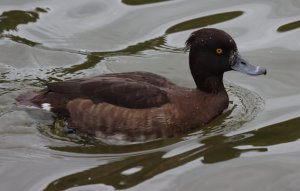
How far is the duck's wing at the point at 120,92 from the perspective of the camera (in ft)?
22.0

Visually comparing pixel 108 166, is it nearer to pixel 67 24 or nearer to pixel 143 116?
pixel 143 116

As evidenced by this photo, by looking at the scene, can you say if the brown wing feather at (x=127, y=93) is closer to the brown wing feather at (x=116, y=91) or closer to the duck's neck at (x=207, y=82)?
the brown wing feather at (x=116, y=91)

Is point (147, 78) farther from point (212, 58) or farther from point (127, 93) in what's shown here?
point (212, 58)

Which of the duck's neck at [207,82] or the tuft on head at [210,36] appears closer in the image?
the tuft on head at [210,36]

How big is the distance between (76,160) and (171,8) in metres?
4.01

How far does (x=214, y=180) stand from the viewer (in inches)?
232

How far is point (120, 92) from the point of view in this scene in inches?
265

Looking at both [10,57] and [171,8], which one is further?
[171,8]

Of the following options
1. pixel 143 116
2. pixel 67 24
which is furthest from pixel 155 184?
pixel 67 24

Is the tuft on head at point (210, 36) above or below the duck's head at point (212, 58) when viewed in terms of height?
above

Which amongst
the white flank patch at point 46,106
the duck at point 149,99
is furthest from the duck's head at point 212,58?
the white flank patch at point 46,106

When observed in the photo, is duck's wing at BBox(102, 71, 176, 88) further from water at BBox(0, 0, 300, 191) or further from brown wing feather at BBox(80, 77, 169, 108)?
water at BBox(0, 0, 300, 191)

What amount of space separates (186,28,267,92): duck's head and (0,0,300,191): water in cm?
40

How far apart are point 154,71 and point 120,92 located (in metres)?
1.68
